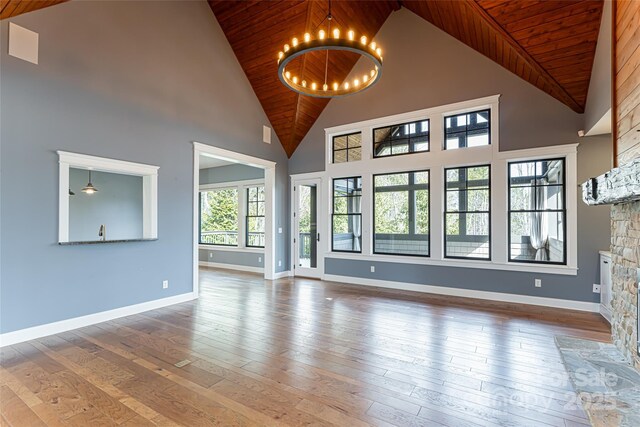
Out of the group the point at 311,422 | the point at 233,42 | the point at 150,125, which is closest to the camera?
the point at 311,422

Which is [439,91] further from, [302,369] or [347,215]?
[302,369]

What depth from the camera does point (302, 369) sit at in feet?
9.45

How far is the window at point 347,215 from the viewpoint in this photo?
6.87 metres

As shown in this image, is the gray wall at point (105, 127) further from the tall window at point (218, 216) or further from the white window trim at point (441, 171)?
the tall window at point (218, 216)

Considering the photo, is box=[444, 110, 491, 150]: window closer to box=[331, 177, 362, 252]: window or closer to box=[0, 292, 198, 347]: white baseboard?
box=[331, 177, 362, 252]: window

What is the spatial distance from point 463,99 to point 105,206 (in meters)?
7.85

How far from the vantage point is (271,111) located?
6.97m

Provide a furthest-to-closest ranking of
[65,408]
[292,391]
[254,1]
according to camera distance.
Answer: [254,1] → [292,391] → [65,408]

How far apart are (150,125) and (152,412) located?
4.11 m

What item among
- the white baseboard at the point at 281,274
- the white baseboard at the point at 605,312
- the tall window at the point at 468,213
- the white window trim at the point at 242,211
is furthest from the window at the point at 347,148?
the white baseboard at the point at 605,312

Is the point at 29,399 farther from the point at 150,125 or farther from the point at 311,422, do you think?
the point at 150,125

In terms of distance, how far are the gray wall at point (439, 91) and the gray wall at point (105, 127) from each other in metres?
2.67

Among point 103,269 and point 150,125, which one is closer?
point 103,269

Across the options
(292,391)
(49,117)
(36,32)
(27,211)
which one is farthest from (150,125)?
(292,391)
